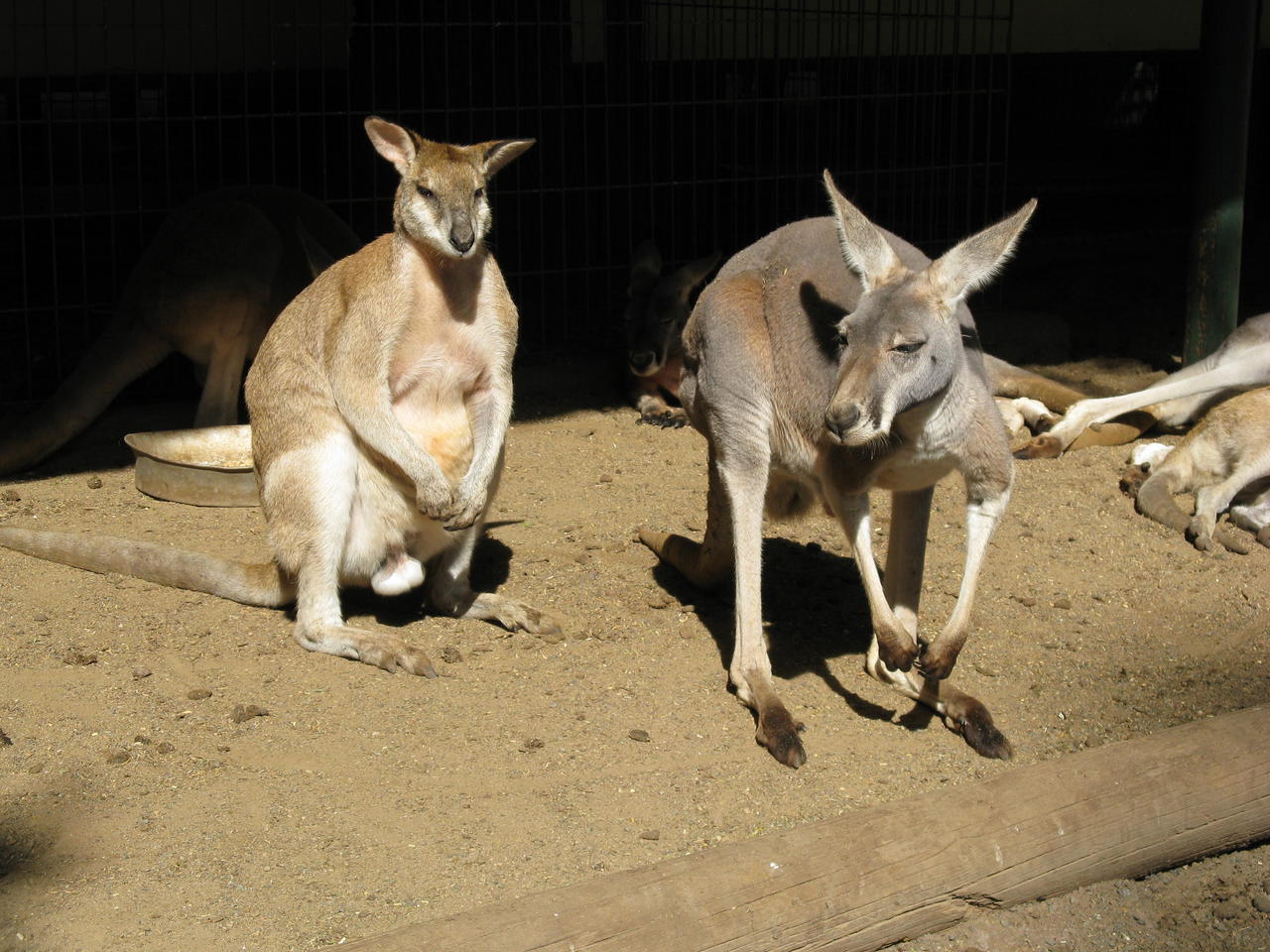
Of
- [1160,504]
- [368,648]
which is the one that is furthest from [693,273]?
[368,648]

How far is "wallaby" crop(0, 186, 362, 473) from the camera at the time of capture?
5.34 m

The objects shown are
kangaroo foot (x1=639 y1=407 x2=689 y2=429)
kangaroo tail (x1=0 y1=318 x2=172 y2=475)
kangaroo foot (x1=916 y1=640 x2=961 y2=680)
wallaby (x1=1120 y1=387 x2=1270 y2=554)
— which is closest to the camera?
kangaroo foot (x1=916 y1=640 x2=961 y2=680)

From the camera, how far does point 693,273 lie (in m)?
6.50

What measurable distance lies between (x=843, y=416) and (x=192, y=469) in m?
2.69

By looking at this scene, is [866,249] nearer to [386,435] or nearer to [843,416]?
[843,416]

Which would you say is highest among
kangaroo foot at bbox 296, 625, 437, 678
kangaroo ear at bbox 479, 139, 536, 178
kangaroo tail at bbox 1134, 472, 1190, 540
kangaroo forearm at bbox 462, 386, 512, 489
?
kangaroo ear at bbox 479, 139, 536, 178

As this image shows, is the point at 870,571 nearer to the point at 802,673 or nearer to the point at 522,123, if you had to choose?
the point at 802,673

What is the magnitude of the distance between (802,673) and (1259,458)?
2.33m

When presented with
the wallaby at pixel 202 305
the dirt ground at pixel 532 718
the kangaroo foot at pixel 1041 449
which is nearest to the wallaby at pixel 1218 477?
the dirt ground at pixel 532 718

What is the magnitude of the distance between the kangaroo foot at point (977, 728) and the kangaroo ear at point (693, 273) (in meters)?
3.30

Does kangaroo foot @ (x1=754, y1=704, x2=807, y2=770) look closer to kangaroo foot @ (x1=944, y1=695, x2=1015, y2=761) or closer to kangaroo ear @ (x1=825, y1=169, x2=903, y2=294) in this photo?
kangaroo foot @ (x1=944, y1=695, x2=1015, y2=761)

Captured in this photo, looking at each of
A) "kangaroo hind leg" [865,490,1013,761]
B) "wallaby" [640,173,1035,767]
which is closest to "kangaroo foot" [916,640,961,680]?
"wallaby" [640,173,1035,767]

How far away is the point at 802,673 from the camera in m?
3.82

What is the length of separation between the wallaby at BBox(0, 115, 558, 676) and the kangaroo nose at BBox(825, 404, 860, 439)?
1.13 meters
